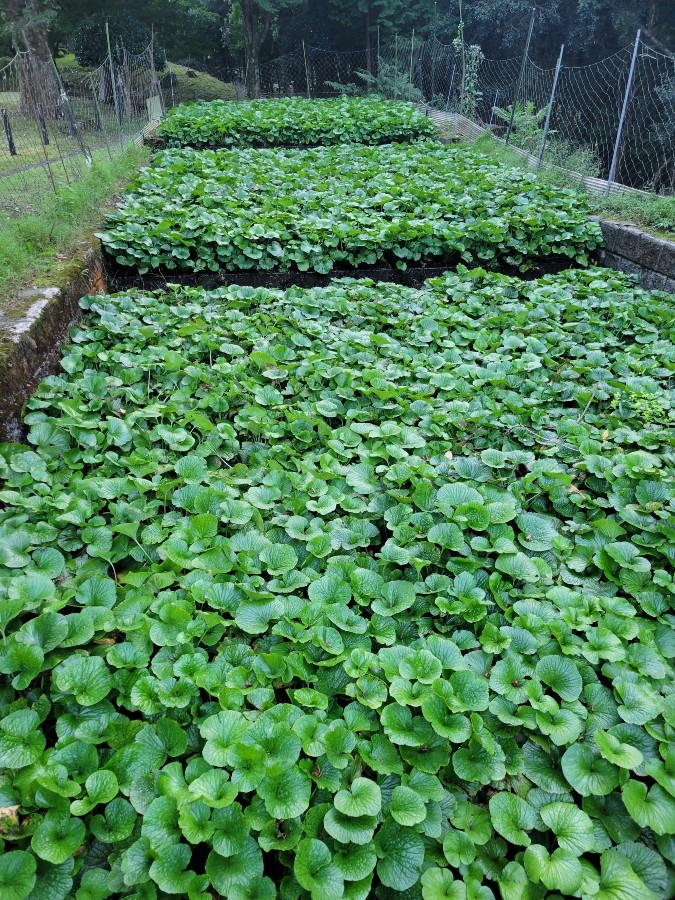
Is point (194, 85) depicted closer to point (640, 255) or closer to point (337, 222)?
point (337, 222)

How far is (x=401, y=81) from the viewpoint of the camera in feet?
55.5

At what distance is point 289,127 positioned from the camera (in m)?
11.1

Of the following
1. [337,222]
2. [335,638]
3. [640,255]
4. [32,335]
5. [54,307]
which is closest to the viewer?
[335,638]

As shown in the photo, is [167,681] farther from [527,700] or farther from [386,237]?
[386,237]

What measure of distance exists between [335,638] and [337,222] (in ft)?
15.1

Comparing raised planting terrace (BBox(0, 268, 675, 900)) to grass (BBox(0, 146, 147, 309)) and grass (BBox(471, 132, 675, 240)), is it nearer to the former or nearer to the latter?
grass (BBox(0, 146, 147, 309))

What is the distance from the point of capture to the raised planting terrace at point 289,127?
1054 centimetres

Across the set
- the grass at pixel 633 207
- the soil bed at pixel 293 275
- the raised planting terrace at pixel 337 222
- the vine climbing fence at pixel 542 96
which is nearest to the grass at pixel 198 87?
the vine climbing fence at pixel 542 96

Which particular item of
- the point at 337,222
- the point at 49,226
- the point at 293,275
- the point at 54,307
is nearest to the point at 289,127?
the point at 337,222

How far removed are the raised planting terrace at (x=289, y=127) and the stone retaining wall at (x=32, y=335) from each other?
25.9 feet

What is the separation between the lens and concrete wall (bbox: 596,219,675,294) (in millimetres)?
4734

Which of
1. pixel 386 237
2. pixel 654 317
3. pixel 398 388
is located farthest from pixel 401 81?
pixel 398 388

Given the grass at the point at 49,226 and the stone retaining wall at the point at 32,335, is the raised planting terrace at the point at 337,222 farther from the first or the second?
the stone retaining wall at the point at 32,335

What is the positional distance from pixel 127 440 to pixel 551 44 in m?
20.4
